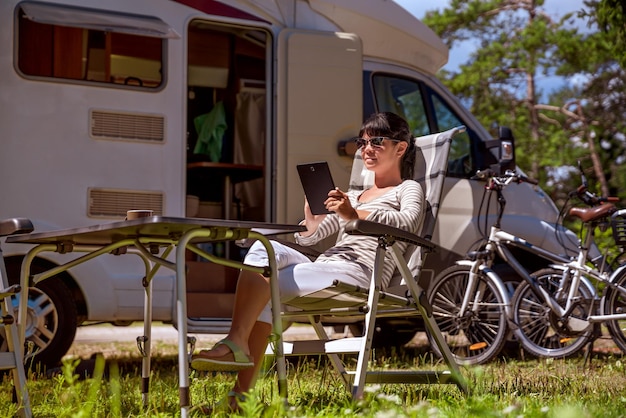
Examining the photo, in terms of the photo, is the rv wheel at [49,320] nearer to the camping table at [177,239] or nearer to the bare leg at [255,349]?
the camping table at [177,239]

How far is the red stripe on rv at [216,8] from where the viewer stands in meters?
6.04

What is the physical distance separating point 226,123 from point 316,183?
3.49 meters

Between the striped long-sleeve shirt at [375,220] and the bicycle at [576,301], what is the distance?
213cm

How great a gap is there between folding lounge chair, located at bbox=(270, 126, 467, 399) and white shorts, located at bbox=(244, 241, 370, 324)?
0.16ft

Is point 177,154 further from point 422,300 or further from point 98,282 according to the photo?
point 422,300

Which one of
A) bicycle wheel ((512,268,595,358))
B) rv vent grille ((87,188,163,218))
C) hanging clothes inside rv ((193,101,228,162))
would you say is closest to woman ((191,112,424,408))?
rv vent grille ((87,188,163,218))

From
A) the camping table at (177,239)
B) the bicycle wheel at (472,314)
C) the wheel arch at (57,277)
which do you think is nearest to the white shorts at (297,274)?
the camping table at (177,239)

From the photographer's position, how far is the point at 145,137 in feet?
19.3

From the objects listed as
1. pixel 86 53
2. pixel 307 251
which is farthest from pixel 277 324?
pixel 86 53

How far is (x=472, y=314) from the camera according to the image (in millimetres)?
6188

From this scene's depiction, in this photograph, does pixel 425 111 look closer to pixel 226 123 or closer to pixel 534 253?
pixel 534 253

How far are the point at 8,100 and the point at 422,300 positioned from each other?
3025 millimetres

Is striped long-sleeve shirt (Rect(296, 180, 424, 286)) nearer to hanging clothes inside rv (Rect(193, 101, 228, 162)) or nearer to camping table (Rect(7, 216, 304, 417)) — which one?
camping table (Rect(7, 216, 304, 417))

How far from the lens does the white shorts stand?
3.54 meters
